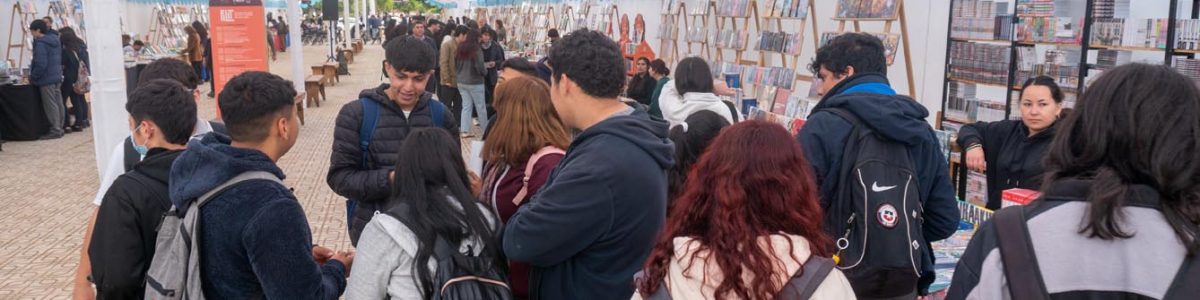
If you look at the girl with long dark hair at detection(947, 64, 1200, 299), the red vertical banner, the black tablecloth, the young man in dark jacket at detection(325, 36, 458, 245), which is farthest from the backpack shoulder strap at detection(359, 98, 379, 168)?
the black tablecloth

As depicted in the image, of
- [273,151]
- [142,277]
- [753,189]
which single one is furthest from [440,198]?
[753,189]

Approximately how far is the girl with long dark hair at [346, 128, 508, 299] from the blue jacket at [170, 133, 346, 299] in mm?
185

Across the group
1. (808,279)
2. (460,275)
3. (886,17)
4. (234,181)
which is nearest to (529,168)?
(460,275)

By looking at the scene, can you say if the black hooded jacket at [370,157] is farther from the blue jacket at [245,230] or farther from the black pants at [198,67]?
the black pants at [198,67]

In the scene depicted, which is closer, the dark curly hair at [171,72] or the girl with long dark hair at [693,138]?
the girl with long dark hair at [693,138]

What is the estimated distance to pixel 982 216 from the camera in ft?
13.3

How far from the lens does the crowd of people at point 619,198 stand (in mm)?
1599

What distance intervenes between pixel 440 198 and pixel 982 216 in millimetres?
2613

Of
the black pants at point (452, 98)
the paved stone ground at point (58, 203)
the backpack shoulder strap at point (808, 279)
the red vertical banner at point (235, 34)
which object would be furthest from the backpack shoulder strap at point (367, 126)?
the black pants at point (452, 98)

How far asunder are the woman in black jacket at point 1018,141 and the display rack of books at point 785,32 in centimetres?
329

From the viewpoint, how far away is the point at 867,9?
707 cm

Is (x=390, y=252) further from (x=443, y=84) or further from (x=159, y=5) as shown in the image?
(x=159, y=5)

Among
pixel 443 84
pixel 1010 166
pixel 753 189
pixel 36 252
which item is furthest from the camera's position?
pixel 443 84

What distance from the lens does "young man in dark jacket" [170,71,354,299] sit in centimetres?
222
